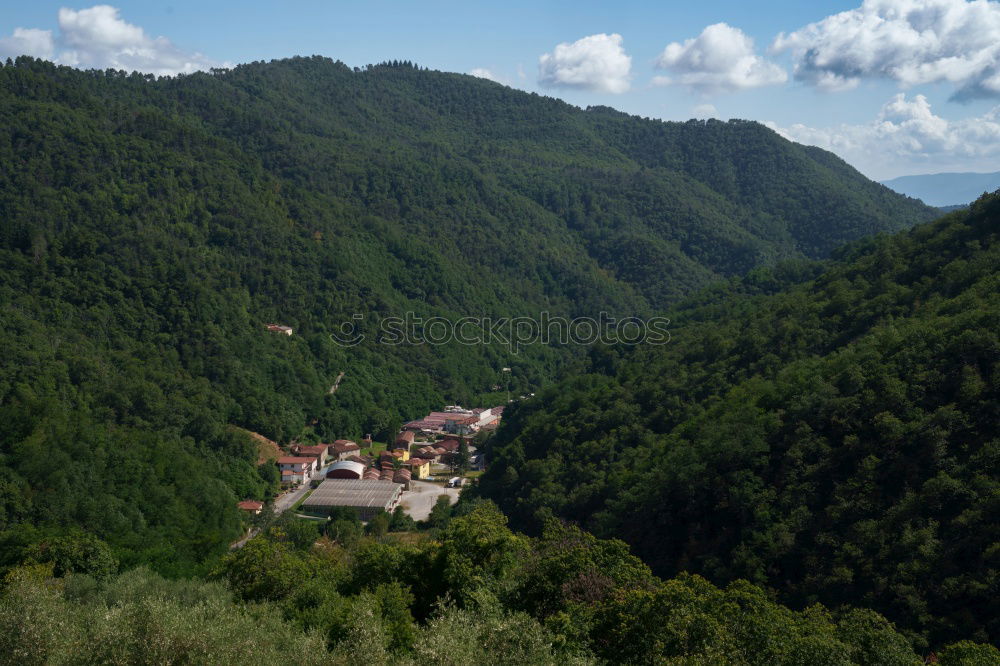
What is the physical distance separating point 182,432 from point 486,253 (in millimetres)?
59583

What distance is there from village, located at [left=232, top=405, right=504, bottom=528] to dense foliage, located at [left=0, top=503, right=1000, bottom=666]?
72.1 ft

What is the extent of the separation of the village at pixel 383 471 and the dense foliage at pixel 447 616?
2198 cm

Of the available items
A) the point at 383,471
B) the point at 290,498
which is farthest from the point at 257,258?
the point at 290,498

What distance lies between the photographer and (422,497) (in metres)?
48.3

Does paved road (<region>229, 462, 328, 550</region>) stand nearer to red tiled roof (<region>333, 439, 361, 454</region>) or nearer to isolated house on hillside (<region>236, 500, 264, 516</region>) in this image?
isolated house on hillside (<region>236, 500, 264, 516</region>)

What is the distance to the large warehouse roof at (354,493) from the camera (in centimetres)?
4409

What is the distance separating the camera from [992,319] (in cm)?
2516

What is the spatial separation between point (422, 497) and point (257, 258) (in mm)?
29866

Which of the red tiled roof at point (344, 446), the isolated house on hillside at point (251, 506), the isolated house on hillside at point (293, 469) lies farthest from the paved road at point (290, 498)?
the red tiled roof at point (344, 446)

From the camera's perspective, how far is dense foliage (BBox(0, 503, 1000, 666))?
1275 centimetres

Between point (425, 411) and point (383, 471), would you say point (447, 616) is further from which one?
point (425, 411)

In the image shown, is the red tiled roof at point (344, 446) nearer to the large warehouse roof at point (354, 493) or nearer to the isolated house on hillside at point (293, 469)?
the isolated house on hillside at point (293, 469)

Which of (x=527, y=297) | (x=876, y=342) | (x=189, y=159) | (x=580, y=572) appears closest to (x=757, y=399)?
(x=876, y=342)

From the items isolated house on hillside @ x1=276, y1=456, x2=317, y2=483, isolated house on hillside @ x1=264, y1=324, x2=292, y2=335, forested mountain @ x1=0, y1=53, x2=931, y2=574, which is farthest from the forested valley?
isolated house on hillside @ x1=276, y1=456, x2=317, y2=483
